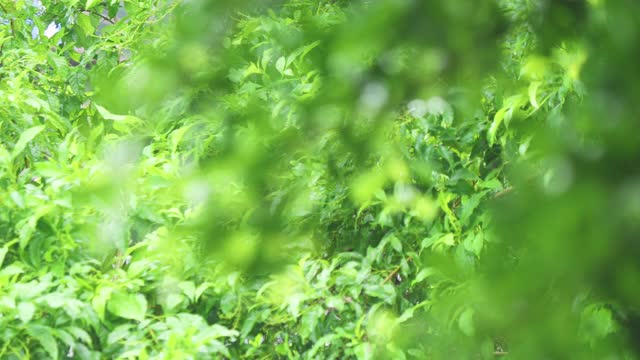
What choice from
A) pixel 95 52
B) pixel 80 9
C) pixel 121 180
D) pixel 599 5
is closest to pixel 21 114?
pixel 95 52

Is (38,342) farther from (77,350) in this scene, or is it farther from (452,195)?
(452,195)

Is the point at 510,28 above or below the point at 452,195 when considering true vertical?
above

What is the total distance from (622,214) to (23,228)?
2.30m

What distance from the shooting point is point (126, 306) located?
8.66ft

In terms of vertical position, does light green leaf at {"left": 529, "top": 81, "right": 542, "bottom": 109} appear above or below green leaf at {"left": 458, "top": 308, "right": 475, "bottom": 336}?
above

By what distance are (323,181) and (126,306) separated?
0.61 metres

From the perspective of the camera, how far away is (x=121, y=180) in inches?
35.0

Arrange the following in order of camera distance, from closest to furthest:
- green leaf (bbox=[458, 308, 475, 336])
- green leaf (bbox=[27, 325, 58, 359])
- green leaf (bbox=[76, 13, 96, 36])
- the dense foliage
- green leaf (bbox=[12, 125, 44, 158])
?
1. the dense foliage
2. green leaf (bbox=[458, 308, 475, 336])
3. green leaf (bbox=[27, 325, 58, 359])
4. green leaf (bbox=[12, 125, 44, 158])
5. green leaf (bbox=[76, 13, 96, 36])

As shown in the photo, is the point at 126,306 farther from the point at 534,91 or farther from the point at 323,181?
the point at 534,91

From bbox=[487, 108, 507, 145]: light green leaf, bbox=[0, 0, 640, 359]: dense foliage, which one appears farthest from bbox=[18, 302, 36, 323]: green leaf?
bbox=[487, 108, 507, 145]: light green leaf

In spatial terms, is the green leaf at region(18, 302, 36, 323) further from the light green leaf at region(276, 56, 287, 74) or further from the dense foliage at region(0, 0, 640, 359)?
the light green leaf at region(276, 56, 287, 74)

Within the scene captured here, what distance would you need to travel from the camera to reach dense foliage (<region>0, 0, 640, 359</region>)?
2.07ft

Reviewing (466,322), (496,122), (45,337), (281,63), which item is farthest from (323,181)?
(45,337)

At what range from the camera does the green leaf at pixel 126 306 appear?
103 inches
